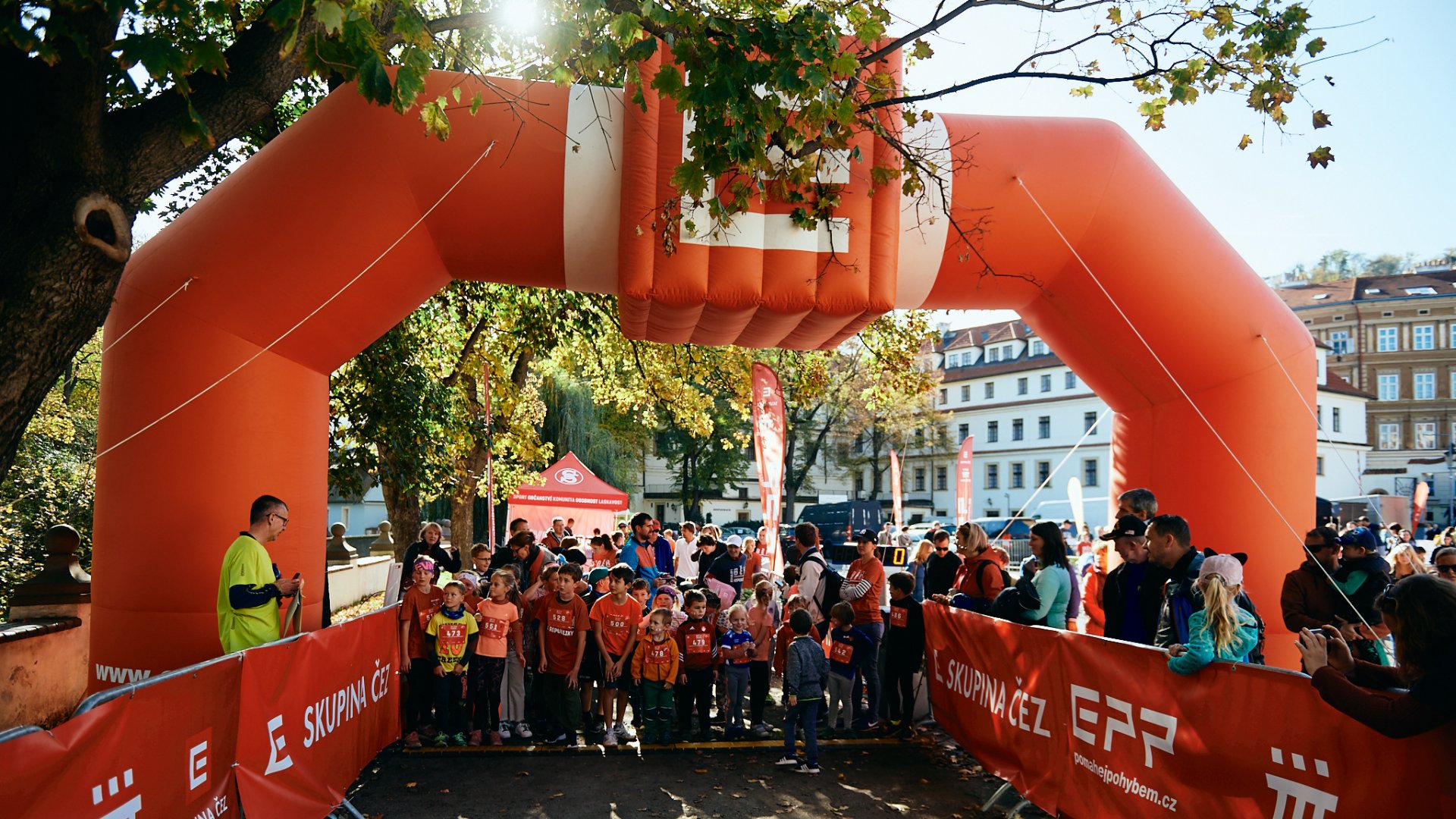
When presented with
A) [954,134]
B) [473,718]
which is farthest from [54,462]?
[954,134]

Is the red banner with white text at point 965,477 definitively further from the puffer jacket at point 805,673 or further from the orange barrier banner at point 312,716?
the orange barrier banner at point 312,716

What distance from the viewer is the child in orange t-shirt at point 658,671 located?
8.50 m

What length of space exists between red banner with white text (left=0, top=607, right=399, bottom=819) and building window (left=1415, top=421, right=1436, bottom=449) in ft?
241

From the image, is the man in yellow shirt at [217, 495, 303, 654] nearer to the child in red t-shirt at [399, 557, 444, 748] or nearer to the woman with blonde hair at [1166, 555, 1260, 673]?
the child in red t-shirt at [399, 557, 444, 748]

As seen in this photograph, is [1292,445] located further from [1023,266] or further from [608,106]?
[608,106]

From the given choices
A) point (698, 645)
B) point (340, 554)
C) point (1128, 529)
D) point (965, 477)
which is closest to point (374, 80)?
point (1128, 529)

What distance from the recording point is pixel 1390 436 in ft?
212

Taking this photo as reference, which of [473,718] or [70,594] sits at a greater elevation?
[70,594]

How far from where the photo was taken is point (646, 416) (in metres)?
21.8

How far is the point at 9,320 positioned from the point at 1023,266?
271 inches

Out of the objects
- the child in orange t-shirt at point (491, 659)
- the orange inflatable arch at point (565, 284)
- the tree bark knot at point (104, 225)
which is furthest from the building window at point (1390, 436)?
the tree bark knot at point (104, 225)

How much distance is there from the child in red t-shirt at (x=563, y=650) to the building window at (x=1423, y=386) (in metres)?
72.1

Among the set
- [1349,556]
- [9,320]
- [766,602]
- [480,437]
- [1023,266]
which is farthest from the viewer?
[480,437]

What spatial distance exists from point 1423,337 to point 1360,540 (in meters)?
71.4
